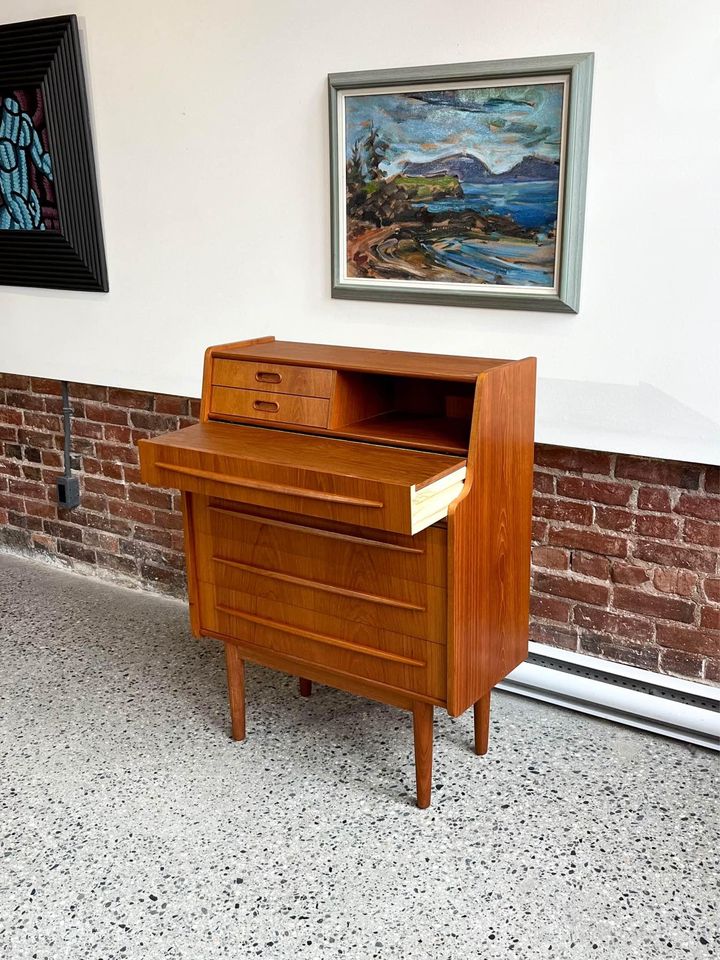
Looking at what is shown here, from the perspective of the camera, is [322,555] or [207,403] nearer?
[322,555]

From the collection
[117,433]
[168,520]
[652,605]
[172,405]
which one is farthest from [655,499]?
[117,433]

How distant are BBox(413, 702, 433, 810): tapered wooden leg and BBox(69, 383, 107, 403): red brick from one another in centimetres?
206

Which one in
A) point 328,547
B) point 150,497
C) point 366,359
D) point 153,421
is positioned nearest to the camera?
point 328,547

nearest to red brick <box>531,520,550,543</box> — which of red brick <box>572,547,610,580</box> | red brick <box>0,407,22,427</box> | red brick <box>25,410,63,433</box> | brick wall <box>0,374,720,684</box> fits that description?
brick wall <box>0,374,720,684</box>

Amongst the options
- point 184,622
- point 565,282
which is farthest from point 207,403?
point 184,622

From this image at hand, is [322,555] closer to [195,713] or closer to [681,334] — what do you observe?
[195,713]

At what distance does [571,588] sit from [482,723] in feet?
1.67

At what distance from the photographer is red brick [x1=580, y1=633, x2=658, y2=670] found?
9.27 feet

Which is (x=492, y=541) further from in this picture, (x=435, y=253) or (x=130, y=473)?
(x=130, y=473)

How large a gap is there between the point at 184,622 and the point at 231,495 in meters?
1.48

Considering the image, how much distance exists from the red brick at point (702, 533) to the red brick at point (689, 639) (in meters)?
0.26

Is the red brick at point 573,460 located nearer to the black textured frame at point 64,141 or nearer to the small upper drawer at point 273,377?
the small upper drawer at point 273,377

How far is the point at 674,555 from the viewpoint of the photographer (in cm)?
271

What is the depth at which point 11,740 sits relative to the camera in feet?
9.41
